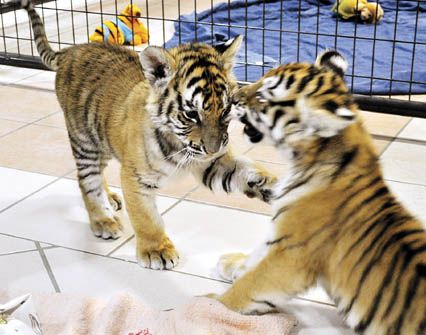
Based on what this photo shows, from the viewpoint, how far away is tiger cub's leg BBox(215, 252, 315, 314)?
1939 millimetres

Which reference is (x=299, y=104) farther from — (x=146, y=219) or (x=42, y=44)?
(x=42, y=44)

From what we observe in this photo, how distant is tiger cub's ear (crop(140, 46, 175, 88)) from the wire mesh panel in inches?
55.8

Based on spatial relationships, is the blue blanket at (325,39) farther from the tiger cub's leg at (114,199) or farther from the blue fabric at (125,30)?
the tiger cub's leg at (114,199)

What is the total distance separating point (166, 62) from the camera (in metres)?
2.23

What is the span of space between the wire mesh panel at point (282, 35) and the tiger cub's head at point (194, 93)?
1353 millimetres

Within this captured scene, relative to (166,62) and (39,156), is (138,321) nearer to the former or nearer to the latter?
(166,62)

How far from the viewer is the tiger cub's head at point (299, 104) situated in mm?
1849

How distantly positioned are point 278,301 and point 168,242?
551 millimetres

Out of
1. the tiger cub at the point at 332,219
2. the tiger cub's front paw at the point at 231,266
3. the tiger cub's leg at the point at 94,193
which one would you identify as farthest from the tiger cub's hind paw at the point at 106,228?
the tiger cub at the point at 332,219

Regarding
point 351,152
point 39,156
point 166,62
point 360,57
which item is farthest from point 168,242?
point 360,57

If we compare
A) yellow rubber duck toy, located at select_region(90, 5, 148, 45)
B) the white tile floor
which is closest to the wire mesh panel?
yellow rubber duck toy, located at select_region(90, 5, 148, 45)

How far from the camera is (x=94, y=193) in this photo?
8.67ft

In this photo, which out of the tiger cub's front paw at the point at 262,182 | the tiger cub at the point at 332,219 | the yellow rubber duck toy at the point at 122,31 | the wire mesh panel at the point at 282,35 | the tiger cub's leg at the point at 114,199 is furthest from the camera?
the yellow rubber duck toy at the point at 122,31

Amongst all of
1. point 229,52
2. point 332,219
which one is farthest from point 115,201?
point 332,219
